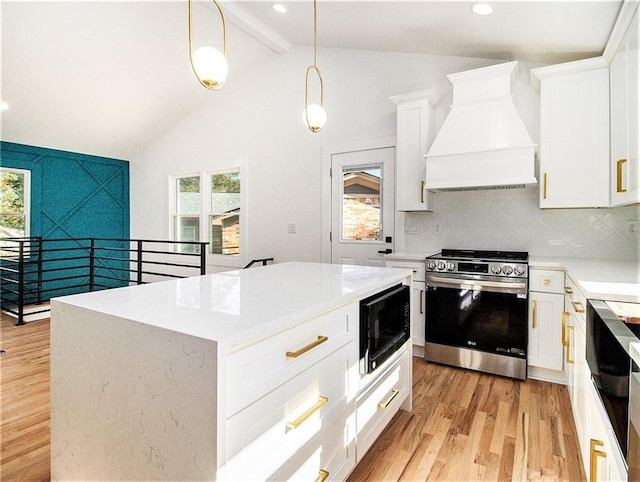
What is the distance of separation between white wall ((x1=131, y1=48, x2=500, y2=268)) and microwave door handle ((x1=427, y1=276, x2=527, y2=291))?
1.70 m

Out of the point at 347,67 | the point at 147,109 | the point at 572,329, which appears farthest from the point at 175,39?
the point at 572,329

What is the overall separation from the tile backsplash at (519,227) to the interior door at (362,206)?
1.01 ft

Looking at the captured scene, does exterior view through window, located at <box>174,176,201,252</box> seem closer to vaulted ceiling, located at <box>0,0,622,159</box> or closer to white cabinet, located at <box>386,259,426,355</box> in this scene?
vaulted ceiling, located at <box>0,0,622,159</box>

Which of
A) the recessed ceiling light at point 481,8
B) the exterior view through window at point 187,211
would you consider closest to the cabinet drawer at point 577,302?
the recessed ceiling light at point 481,8

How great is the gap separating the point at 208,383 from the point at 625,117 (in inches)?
111

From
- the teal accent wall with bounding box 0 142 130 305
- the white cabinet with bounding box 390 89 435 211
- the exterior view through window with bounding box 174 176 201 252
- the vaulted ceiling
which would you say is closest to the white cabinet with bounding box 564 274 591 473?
the white cabinet with bounding box 390 89 435 211

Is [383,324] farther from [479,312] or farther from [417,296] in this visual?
[417,296]

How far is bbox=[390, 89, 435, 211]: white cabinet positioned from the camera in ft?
11.4

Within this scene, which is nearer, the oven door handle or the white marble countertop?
the white marble countertop

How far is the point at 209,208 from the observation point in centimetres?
563

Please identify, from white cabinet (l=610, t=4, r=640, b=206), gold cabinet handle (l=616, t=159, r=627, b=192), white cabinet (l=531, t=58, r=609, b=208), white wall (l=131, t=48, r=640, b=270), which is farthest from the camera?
white wall (l=131, t=48, r=640, b=270)

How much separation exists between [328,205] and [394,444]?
2839 millimetres

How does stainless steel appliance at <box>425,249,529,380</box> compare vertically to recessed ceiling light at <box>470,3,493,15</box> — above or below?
below

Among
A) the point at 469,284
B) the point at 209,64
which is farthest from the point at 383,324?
the point at 209,64
